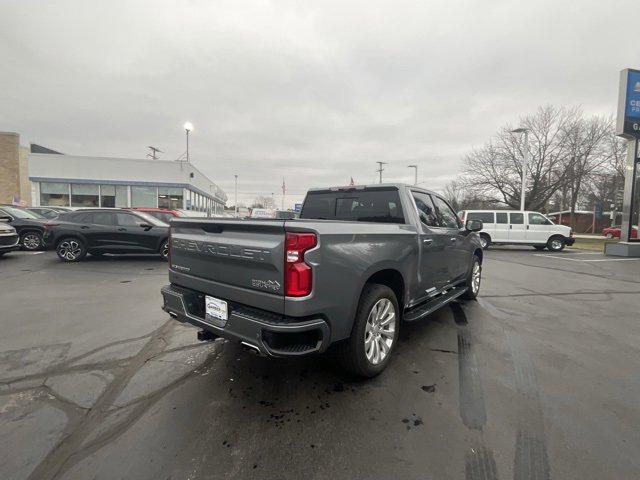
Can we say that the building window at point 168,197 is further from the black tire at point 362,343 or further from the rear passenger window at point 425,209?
the black tire at point 362,343

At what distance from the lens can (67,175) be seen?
1014 inches

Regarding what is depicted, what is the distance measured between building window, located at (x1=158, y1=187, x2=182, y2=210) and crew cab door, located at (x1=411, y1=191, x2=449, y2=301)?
2641cm

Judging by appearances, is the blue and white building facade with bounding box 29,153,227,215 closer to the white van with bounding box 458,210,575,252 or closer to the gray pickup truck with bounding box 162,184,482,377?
the white van with bounding box 458,210,575,252

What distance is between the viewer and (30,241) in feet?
39.9

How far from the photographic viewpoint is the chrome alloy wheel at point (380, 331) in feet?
10.6

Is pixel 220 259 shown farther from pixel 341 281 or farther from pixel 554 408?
pixel 554 408

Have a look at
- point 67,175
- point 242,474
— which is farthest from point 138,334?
point 67,175

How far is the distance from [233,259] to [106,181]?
1113 inches

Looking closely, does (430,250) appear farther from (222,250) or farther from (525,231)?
(525,231)

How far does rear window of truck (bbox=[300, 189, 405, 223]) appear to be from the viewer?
164 inches

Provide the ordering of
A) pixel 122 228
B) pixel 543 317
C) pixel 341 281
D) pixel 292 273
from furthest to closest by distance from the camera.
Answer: pixel 122 228
pixel 543 317
pixel 341 281
pixel 292 273

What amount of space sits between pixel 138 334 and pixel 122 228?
22.8 feet

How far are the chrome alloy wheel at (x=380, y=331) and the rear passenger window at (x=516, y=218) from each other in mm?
16036

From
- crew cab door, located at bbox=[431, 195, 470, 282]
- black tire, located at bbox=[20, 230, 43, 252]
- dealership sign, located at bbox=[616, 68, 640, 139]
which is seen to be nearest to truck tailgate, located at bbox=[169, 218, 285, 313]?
crew cab door, located at bbox=[431, 195, 470, 282]
